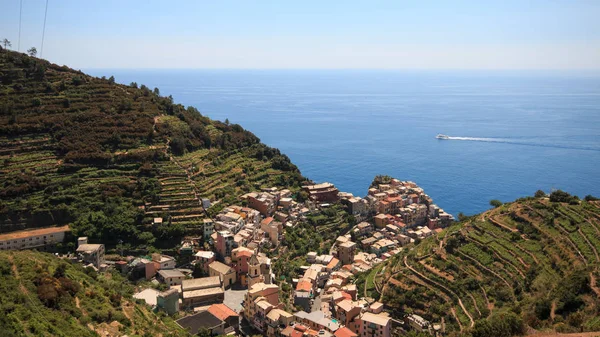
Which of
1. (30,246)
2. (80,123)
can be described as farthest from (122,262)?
(80,123)

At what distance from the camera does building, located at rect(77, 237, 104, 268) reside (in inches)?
974

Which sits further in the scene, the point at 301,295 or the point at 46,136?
the point at 46,136

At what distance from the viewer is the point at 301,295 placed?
965 inches

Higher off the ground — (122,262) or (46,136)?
(46,136)

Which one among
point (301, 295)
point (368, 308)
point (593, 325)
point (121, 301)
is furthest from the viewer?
point (301, 295)

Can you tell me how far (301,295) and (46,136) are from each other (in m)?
22.9

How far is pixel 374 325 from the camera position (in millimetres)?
21016

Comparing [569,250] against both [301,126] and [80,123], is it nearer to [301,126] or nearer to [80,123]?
[80,123]

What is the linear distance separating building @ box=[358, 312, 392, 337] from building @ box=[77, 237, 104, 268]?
47.8ft

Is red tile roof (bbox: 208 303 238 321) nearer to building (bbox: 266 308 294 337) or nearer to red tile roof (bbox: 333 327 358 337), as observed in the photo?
building (bbox: 266 308 294 337)

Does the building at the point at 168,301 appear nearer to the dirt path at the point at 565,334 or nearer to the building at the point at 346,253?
the building at the point at 346,253

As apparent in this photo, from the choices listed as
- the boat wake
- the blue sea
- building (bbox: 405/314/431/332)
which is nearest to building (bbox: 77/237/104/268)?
building (bbox: 405/314/431/332)

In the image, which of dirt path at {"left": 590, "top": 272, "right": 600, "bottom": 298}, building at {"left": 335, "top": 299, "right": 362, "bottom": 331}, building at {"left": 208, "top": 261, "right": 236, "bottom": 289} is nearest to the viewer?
dirt path at {"left": 590, "top": 272, "right": 600, "bottom": 298}

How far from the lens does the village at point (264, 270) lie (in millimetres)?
21312
